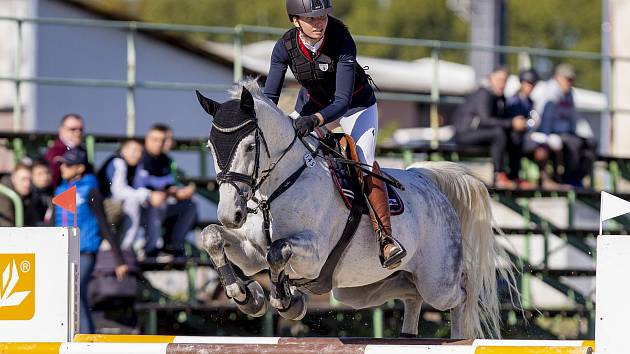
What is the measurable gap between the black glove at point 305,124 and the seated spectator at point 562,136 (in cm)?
603

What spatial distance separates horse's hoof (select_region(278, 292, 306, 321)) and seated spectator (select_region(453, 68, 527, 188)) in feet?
17.8

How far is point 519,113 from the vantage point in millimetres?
12102

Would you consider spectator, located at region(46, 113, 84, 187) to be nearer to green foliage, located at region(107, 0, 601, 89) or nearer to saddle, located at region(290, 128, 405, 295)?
saddle, located at region(290, 128, 405, 295)

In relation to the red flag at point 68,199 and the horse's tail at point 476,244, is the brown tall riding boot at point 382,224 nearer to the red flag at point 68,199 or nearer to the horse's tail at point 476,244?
the horse's tail at point 476,244

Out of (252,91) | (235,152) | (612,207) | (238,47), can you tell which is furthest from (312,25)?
(238,47)

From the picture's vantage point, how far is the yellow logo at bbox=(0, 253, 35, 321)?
6.04 m

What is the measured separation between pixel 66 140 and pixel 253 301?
3.85 m

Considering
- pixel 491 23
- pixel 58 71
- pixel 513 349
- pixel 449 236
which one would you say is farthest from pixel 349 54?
pixel 58 71

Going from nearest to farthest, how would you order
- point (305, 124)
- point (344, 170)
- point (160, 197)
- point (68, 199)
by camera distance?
1. point (305, 124)
2. point (68, 199)
3. point (344, 170)
4. point (160, 197)

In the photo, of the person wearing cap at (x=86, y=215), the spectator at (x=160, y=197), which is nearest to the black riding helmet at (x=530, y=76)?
the spectator at (x=160, y=197)

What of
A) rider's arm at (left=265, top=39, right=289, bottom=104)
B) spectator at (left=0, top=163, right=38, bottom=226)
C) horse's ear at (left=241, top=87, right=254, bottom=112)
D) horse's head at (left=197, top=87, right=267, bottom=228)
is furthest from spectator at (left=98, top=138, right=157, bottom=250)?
horse's ear at (left=241, top=87, right=254, bottom=112)

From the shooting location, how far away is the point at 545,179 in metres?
12.8

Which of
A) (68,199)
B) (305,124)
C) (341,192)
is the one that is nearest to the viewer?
(305,124)

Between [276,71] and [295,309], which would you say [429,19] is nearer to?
[276,71]
